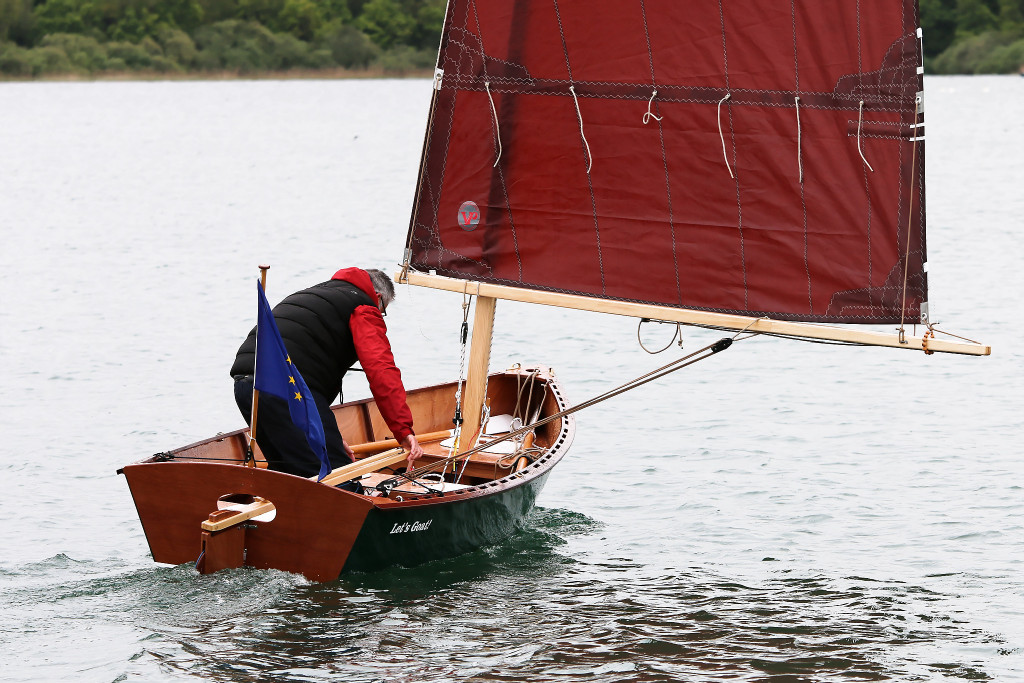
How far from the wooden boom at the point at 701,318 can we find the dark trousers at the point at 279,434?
5.21 ft

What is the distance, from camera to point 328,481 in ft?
33.7

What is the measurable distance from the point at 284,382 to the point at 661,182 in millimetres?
3611

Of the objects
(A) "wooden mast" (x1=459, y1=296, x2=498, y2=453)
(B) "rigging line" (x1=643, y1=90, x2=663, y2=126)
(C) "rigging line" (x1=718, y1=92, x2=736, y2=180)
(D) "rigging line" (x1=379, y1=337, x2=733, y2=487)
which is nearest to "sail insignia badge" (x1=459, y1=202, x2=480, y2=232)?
(A) "wooden mast" (x1=459, y1=296, x2=498, y2=453)

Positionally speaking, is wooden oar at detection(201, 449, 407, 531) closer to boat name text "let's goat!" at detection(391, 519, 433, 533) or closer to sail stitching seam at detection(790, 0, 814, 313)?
boat name text "let's goat!" at detection(391, 519, 433, 533)

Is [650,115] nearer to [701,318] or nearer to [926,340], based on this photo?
[701,318]

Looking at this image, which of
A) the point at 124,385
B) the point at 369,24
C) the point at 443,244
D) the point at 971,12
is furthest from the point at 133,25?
the point at 443,244

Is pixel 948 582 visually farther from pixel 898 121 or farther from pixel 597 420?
pixel 597 420

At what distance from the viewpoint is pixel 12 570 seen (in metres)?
11.0

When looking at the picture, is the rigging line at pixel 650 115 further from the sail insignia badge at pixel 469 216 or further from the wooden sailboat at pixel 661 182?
the sail insignia badge at pixel 469 216

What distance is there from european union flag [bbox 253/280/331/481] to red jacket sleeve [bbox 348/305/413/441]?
697 mm

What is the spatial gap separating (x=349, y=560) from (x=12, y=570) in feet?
10.7

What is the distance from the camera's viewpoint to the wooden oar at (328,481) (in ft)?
30.4

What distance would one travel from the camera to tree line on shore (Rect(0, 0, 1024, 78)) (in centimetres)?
10288

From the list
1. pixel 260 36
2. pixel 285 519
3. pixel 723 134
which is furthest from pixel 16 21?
pixel 285 519
